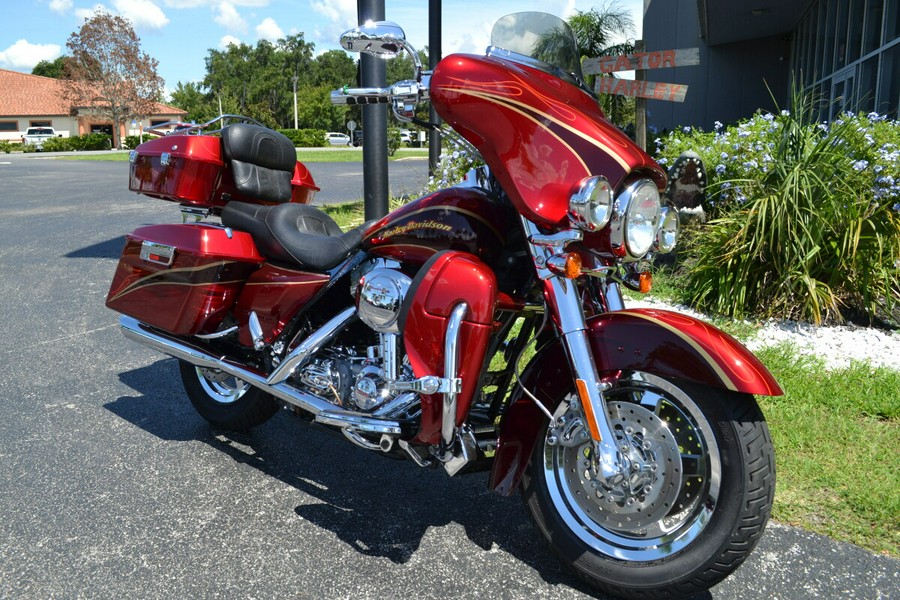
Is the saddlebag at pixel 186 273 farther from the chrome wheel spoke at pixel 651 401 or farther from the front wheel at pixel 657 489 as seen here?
the chrome wheel spoke at pixel 651 401

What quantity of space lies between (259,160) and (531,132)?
6.03 ft

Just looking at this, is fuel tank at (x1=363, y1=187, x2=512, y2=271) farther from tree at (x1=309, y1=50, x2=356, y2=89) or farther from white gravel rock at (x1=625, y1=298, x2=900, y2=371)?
tree at (x1=309, y1=50, x2=356, y2=89)

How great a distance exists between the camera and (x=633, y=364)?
8.38 feet

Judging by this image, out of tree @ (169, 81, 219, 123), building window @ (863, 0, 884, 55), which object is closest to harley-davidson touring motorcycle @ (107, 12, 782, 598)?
building window @ (863, 0, 884, 55)

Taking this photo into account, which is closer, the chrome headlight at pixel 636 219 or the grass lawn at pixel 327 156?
the chrome headlight at pixel 636 219

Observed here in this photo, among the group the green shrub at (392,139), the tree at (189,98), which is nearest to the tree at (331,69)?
the tree at (189,98)

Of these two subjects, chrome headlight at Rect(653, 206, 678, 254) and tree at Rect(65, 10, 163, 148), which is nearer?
chrome headlight at Rect(653, 206, 678, 254)

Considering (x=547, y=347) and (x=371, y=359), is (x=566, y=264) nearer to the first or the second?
(x=547, y=347)

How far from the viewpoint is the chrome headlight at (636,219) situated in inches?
98.1

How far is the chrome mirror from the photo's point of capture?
2682mm

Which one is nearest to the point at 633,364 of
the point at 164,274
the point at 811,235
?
A: the point at 164,274

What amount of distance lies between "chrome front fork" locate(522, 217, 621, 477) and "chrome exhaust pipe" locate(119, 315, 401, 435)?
74cm

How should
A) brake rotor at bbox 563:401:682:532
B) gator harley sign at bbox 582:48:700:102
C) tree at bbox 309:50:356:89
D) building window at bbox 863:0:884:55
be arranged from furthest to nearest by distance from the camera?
tree at bbox 309:50:356:89
building window at bbox 863:0:884:55
gator harley sign at bbox 582:48:700:102
brake rotor at bbox 563:401:682:532

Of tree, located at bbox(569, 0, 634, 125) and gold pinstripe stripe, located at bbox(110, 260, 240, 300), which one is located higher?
tree, located at bbox(569, 0, 634, 125)
